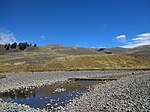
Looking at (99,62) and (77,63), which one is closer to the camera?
(77,63)

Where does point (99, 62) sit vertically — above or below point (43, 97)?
above

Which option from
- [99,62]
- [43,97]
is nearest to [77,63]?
[99,62]

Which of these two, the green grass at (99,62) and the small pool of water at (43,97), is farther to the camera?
the green grass at (99,62)

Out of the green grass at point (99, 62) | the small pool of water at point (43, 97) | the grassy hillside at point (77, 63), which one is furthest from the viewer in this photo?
the green grass at point (99, 62)

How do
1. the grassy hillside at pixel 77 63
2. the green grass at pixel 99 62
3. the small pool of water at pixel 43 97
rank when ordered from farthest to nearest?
the green grass at pixel 99 62
the grassy hillside at pixel 77 63
the small pool of water at pixel 43 97

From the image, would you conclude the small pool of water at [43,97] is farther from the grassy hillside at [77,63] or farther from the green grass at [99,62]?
the green grass at [99,62]

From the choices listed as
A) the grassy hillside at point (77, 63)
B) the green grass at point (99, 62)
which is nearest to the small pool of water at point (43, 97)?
the grassy hillside at point (77, 63)

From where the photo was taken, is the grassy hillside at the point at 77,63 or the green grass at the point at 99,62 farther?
the green grass at the point at 99,62

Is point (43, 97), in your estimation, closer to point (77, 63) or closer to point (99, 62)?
point (77, 63)

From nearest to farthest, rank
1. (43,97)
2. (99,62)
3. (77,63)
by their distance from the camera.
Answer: (43,97) < (77,63) < (99,62)

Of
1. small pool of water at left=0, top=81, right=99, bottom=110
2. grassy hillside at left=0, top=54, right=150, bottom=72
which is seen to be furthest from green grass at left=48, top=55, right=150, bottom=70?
small pool of water at left=0, top=81, right=99, bottom=110

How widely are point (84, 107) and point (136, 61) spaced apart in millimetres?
114786

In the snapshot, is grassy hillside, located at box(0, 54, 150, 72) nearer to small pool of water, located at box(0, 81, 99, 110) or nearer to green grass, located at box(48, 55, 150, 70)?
green grass, located at box(48, 55, 150, 70)

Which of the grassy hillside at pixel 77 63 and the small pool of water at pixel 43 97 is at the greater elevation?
the grassy hillside at pixel 77 63
